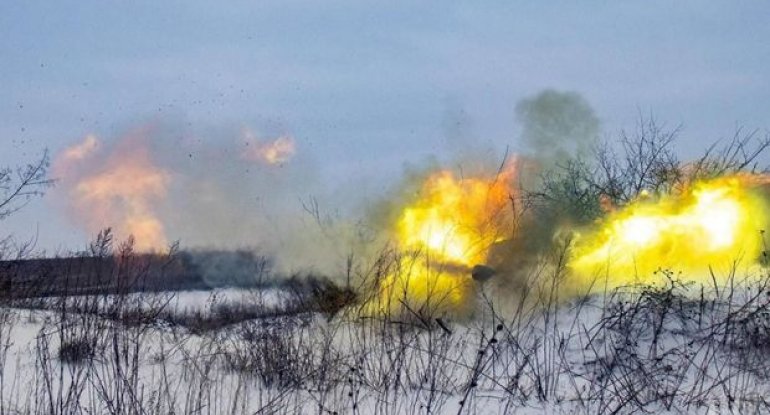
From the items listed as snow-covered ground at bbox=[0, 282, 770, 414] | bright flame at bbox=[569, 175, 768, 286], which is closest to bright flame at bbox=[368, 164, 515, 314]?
snow-covered ground at bbox=[0, 282, 770, 414]

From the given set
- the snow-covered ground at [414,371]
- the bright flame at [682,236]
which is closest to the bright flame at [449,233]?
the snow-covered ground at [414,371]

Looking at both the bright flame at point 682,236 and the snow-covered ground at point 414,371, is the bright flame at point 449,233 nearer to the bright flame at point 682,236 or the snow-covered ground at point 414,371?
the snow-covered ground at point 414,371

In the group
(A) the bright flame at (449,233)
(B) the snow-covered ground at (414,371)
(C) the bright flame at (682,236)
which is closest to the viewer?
(B) the snow-covered ground at (414,371)

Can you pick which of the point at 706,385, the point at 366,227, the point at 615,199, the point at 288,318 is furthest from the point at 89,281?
the point at 615,199

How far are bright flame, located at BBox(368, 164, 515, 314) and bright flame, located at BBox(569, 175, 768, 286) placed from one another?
9.61 feet

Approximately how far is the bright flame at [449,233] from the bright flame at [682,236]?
2.93 meters

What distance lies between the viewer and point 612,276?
17.7 metres

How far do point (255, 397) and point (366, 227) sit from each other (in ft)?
46.4

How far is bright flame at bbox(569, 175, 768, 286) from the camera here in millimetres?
17938

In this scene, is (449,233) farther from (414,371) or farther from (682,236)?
(414,371)

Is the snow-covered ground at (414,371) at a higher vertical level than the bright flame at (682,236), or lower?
lower

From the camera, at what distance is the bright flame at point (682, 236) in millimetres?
17938

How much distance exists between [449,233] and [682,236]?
6.11 metres

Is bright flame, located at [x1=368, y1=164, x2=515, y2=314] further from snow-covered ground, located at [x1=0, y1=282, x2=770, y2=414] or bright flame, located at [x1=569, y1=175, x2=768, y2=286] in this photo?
bright flame, located at [x1=569, y1=175, x2=768, y2=286]
